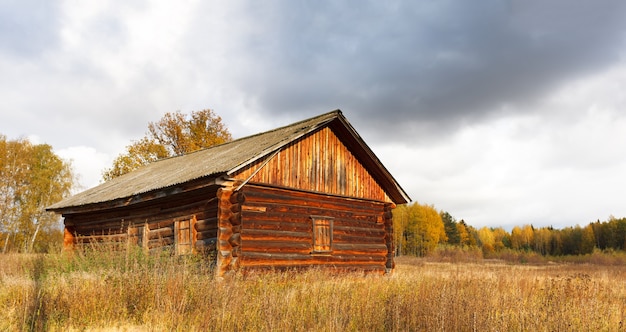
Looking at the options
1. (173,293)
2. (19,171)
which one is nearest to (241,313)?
(173,293)

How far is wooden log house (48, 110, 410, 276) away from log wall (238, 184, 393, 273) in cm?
3

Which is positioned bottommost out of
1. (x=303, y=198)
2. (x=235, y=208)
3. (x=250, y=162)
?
(x=235, y=208)

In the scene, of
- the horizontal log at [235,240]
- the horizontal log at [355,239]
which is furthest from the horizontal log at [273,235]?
the horizontal log at [355,239]

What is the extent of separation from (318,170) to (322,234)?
216cm

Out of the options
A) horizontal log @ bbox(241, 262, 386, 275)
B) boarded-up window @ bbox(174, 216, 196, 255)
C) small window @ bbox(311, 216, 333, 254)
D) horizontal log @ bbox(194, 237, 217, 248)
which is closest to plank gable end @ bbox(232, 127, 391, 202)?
small window @ bbox(311, 216, 333, 254)

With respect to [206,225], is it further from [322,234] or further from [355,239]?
[355,239]

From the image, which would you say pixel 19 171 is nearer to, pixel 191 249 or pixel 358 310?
pixel 191 249

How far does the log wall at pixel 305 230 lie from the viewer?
13.7 metres

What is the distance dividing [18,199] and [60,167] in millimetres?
4248

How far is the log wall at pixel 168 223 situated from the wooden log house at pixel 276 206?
0.03m

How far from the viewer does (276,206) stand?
47.3 ft

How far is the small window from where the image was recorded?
15430mm

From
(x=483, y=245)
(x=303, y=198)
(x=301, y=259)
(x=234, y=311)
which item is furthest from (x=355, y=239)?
(x=483, y=245)

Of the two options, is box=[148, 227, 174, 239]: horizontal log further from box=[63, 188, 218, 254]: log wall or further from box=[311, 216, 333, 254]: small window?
box=[311, 216, 333, 254]: small window
